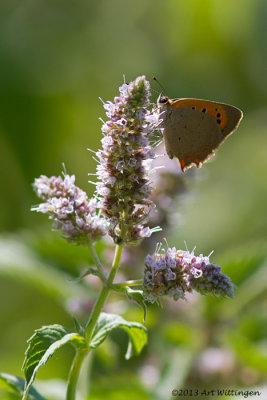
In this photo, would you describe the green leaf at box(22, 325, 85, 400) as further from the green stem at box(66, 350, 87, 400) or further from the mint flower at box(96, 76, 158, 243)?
the mint flower at box(96, 76, 158, 243)

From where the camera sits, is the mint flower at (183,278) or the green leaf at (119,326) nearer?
the mint flower at (183,278)

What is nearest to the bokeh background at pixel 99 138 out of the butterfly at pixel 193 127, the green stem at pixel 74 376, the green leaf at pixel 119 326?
the butterfly at pixel 193 127

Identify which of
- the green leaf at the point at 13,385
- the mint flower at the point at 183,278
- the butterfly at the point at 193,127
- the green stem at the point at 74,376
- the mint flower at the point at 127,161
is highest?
the butterfly at the point at 193,127

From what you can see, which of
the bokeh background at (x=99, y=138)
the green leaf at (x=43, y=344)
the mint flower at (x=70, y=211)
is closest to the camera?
the green leaf at (x=43, y=344)

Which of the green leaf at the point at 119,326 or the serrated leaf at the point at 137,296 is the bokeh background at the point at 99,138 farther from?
the serrated leaf at the point at 137,296

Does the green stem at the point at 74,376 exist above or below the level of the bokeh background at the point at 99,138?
below

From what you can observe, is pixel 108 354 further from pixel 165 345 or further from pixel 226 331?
pixel 226 331

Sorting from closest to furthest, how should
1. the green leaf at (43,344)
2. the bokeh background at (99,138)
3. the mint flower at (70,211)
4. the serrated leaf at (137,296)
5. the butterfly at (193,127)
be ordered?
the green leaf at (43,344)
the serrated leaf at (137,296)
the mint flower at (70,211)
the butterfly at (193,127)
the bokeh background at (99,138)

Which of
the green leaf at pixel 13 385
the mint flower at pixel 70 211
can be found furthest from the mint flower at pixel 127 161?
the green leaf at pixel 13 385
